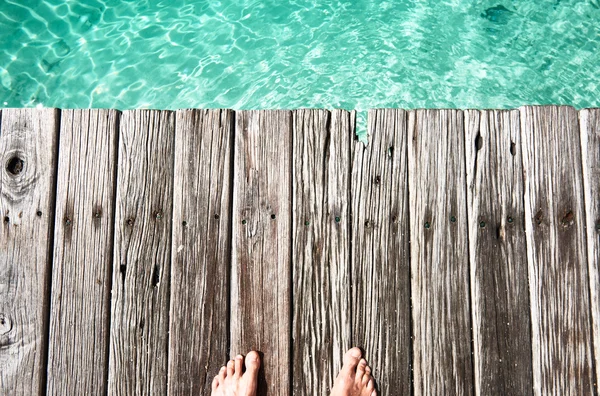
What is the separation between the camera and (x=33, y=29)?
3.70 m

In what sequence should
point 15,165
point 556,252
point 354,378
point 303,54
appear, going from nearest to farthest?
1. point 354,378
2. point 556,252
3. point 15,165
4. point 303,54

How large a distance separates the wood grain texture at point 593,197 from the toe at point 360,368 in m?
Answer: 1.18

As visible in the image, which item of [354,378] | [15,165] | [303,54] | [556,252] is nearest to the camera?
[354,378]

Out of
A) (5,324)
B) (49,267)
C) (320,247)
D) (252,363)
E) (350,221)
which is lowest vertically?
(252,363)

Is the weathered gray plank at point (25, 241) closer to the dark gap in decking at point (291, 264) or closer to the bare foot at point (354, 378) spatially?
the dark gap in decking at point (291, 264)

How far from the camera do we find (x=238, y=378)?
2004 mm

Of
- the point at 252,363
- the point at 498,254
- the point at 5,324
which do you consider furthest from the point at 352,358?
the point at 5,324

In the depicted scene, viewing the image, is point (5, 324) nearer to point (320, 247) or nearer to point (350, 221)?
point (320, 247)

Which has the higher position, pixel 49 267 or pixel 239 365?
pixel 49 267

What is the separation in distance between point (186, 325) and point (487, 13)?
3683 mm

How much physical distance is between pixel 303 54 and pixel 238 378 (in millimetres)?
2735

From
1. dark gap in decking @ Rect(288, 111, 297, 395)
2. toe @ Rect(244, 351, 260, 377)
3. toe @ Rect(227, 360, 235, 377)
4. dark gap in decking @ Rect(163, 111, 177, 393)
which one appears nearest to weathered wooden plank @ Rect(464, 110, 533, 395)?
dark gap in decking @ Rect(288, 111, 297, 395)

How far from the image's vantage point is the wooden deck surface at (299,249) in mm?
2053

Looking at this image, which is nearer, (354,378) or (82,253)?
(354,378)
